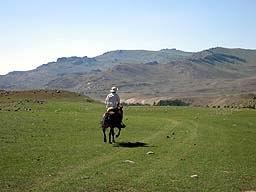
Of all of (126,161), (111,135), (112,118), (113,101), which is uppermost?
(113,101)


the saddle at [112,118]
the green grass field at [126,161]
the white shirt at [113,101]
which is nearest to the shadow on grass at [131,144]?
the green grass field at [126,161]

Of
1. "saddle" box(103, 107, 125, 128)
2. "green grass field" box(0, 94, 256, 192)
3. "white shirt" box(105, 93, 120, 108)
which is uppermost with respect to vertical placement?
"white shirt" box(105, 93, 120, 108)

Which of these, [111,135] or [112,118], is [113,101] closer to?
[112,118]

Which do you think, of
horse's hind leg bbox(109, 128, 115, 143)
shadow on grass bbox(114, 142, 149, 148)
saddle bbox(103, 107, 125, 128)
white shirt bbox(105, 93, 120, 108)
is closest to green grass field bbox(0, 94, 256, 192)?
shadow on grass bbox(114, 142, 149, 148)

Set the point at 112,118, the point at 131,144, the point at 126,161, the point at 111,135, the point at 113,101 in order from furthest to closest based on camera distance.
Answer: the point at 111,135 < the point at 113,101 < the point at 112,118 < the point at 131,144 < the point at 126,161

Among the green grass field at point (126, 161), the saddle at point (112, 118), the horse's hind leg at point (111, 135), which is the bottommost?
the green grass field at point (126, 161)

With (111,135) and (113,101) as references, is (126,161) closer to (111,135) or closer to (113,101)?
(113,101)

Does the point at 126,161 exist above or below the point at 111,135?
below

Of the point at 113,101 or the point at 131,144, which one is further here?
the point at 113,101

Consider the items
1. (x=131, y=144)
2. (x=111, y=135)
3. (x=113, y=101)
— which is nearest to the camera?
(x=131, y=144)

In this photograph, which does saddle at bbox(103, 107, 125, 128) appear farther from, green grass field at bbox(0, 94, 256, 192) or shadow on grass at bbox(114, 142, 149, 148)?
shadow on grass at bbox(114, 142, 149, 148)

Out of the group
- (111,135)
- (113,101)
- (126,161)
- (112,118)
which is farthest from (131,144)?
(126,161)

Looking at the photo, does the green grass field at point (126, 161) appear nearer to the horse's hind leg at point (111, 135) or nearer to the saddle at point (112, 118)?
the horse's hind leg at point (111, 135)

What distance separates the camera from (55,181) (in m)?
16.0
